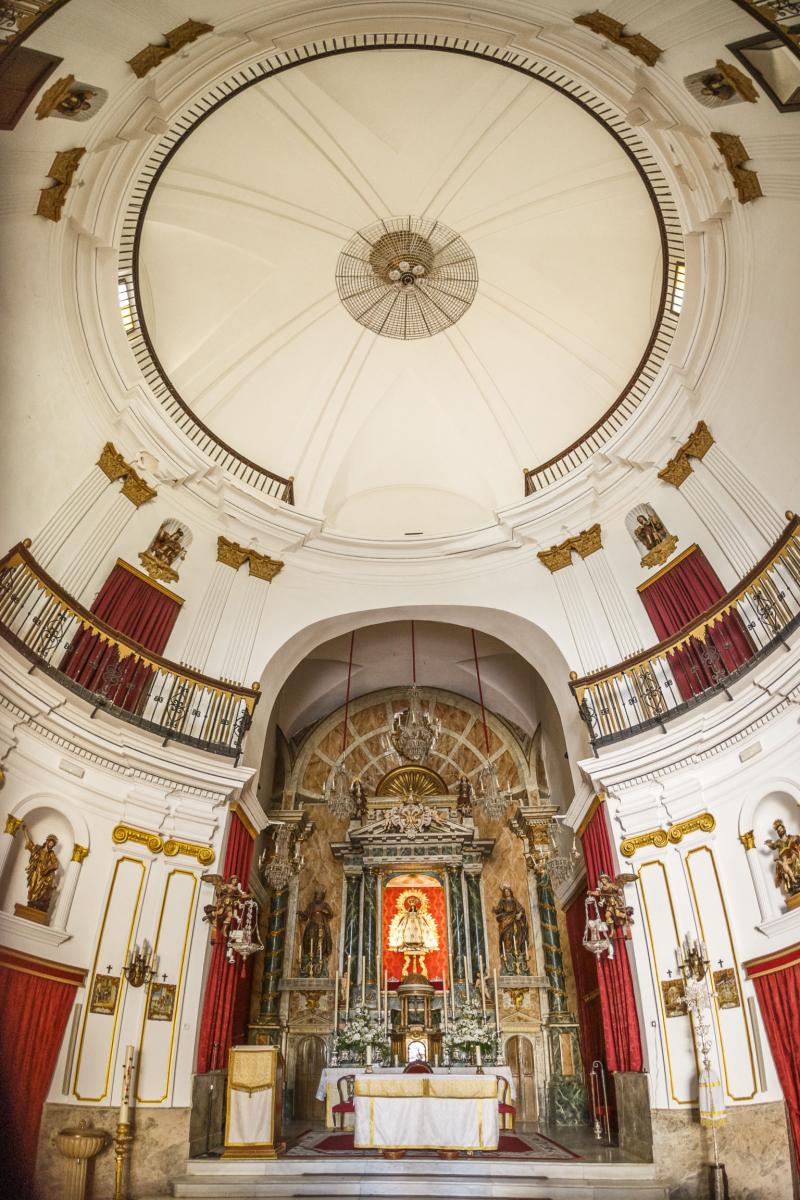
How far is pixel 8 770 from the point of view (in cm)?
916

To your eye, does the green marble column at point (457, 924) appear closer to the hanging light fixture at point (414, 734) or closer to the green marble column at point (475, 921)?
the green marble column at point (475, 921)

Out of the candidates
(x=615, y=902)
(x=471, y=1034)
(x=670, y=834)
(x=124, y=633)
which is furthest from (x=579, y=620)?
(x=124, y=633)

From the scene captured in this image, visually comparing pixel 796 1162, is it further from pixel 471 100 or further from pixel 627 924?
pixel 471 100

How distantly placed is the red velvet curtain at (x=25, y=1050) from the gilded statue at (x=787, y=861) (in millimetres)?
8816

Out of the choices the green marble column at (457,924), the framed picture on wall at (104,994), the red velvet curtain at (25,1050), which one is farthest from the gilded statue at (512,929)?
the red velvet curtain at (25,1050)

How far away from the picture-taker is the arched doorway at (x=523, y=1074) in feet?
47.8

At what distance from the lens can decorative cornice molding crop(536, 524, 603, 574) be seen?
43.9 feet

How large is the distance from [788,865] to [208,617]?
963 cm

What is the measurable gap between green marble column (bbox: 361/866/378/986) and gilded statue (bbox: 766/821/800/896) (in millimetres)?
10057

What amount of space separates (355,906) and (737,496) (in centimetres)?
1206

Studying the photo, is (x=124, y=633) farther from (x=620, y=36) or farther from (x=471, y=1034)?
(x=620, y=36)

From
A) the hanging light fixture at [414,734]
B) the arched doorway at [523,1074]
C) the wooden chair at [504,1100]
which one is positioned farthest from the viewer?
the arched doorway at [523,1074]

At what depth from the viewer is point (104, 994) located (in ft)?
31.1

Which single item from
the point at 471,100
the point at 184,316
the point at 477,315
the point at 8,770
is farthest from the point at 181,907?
the point at 471,100
